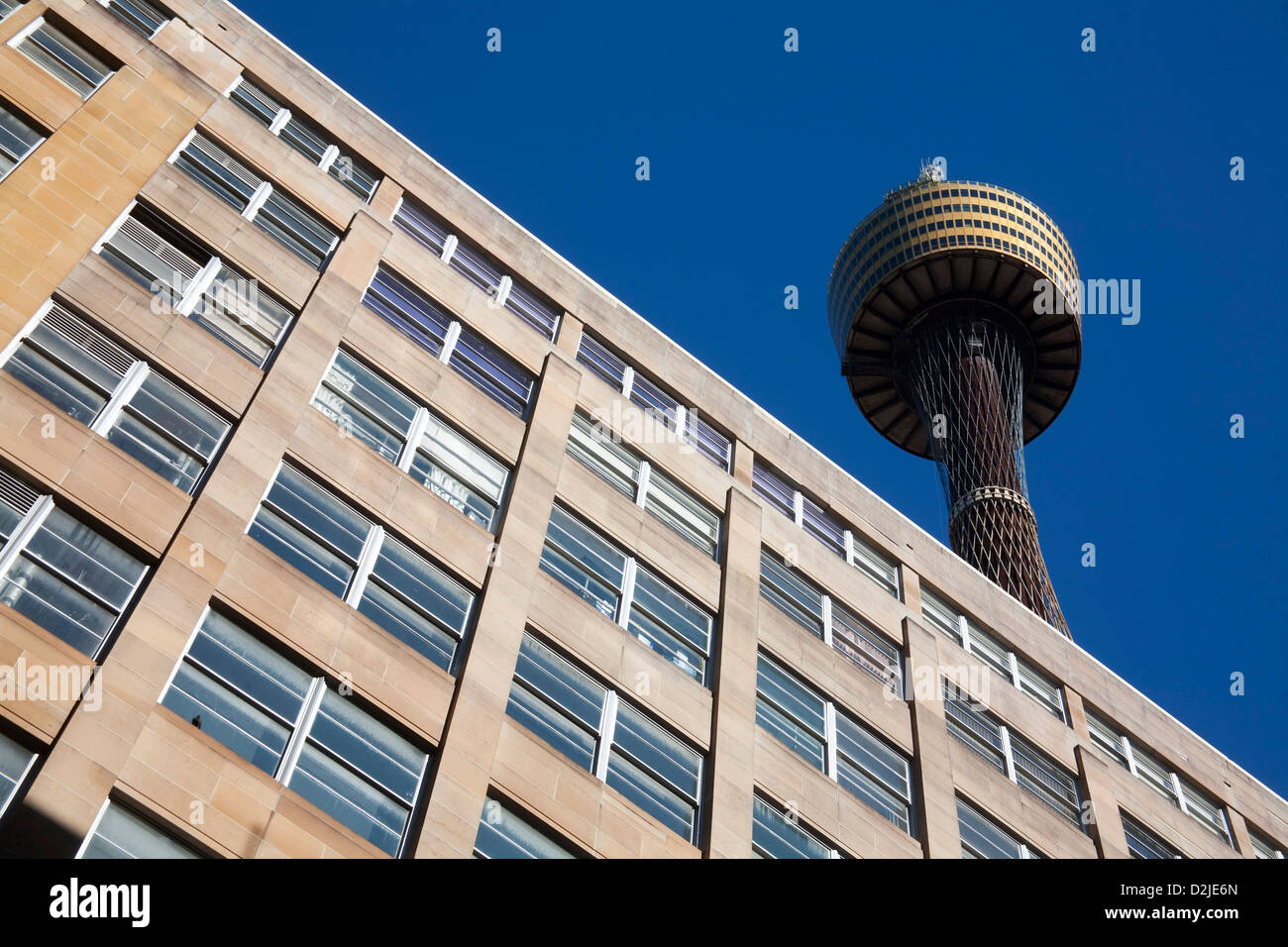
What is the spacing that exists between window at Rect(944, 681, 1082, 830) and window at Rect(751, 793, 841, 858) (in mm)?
6415

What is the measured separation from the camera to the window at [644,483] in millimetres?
26141

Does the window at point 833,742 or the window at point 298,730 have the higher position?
the window at point 833,742

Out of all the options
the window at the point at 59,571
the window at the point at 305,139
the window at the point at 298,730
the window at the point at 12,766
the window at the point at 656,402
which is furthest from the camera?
the window at the point at 656,402

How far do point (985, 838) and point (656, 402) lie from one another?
37.3ft

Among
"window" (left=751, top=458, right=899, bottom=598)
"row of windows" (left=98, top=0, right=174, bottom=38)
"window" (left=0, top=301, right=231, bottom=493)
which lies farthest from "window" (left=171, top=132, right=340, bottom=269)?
"window" (left=751, top=458, right=899, bottom=598)

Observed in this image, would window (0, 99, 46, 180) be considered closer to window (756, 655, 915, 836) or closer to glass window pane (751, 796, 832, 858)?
window (756, 655, 915, 836)

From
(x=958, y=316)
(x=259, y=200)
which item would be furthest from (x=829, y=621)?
(x=958, y=316)

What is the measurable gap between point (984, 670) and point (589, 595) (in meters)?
11.3

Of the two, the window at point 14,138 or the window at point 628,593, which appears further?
the window at point 628,593

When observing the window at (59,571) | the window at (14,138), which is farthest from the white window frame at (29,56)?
the window at (59,571)

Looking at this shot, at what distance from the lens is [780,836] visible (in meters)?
21.8

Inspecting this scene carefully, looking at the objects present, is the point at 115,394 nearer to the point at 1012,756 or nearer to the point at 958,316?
the point at 1012,756

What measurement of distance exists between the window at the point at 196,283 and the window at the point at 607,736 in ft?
22.1

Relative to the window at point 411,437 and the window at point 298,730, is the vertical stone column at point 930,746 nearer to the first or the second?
the window at point 411,437
